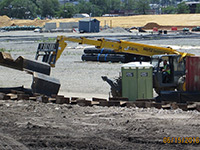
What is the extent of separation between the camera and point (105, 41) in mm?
20188

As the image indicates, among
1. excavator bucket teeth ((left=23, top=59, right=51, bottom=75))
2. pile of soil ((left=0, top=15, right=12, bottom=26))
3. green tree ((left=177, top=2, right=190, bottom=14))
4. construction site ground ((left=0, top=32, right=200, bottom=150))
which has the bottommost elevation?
pile of soil ((left=0, top=15, right=12, bottom=26))

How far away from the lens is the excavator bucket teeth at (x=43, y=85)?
15.3 meters

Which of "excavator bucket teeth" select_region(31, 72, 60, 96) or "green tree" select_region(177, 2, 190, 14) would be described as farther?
"green tree" select_region(177, 2, 190, 14)

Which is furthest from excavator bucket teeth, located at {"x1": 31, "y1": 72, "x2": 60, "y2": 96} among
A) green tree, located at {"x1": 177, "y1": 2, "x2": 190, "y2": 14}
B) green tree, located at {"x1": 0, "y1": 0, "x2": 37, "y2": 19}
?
green tree, located at {"x1": 0, "y1": 0, "x2": 37, "y2": 19}

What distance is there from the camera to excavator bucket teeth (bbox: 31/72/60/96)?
50.2 ft

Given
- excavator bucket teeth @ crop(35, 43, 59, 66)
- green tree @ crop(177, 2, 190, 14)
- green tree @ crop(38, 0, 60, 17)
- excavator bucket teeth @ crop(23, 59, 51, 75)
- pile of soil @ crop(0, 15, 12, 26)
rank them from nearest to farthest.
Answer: excavator bucket teeth @ crop(23, 59, 51, 75), excavator bucket teeth @ crop(35, 43, 59, 66), pile of soil @ crop(0, 15, 12, 26), green tree @ crop(177, 2, 190, 14), green tree @ crop(38, 0, 60, 17)

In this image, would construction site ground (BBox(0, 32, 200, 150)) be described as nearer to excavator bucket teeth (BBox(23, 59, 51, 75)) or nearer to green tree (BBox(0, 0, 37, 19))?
→ excavator bucket teeth (BBox(23, 59, 51, 75))

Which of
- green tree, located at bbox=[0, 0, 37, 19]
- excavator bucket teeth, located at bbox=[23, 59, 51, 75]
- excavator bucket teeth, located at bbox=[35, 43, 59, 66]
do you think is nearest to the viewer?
excavator bucket teeth, located at bbox=[23, 59, 51, 75]

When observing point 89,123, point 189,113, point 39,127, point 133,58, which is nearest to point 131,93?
point 189,113

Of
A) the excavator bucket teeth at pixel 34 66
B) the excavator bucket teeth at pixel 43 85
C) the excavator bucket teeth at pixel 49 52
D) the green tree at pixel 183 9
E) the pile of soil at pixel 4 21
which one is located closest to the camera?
the excavator bucket teeth at pixel 43 85

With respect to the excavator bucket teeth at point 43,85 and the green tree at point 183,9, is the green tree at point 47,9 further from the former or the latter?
the excavator bucket teeth at point 43,85
